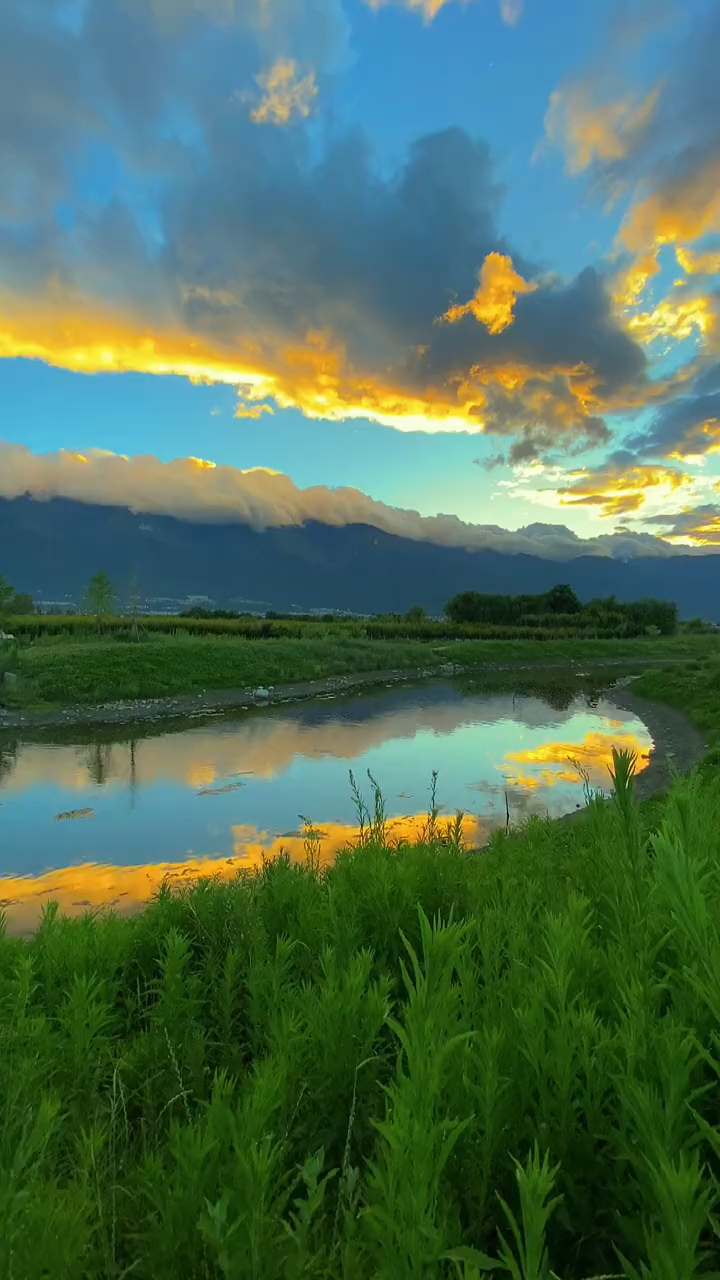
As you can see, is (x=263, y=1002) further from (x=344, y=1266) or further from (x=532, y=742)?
(x=532, y=742)

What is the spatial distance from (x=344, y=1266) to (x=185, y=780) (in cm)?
1912

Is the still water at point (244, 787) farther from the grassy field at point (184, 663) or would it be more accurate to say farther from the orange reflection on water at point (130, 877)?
the grassy field at point (184, 663)

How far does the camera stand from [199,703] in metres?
35.5

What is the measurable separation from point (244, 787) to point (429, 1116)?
17993mm

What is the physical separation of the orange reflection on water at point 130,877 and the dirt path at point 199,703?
1739 centimetres

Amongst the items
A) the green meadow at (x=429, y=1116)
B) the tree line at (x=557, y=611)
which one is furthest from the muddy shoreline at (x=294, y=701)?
the tree line at (x=557, y=611)

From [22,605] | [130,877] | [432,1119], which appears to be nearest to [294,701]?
[130,877]

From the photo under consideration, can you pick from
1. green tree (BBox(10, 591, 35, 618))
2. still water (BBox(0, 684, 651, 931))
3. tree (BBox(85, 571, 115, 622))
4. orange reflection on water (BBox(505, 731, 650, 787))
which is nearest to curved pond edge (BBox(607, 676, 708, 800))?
orange reflection on water (BBox(505, 731, 650, 787))

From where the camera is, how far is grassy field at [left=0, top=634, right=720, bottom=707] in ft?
110

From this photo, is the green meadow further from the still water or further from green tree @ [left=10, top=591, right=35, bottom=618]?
green tree @ [left=10, top=591, right=35, bottom=618]

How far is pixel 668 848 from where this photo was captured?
6.80ft

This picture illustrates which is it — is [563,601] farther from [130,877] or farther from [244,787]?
[130,877]

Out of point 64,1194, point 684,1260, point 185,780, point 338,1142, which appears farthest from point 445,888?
point 185,780

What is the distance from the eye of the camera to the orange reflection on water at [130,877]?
424 inches
